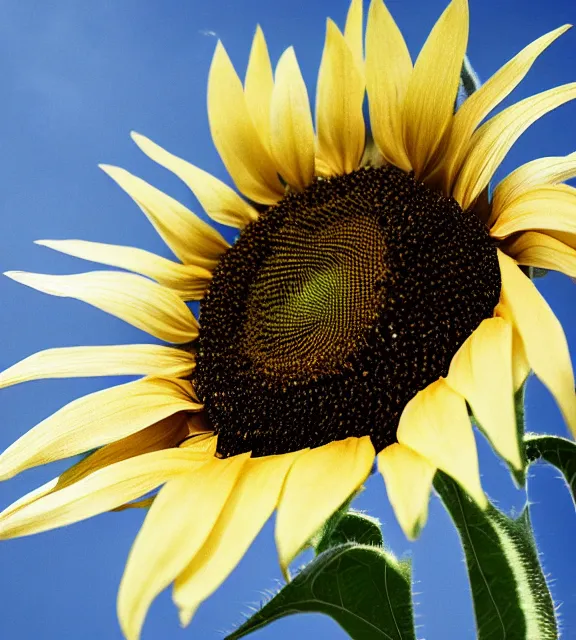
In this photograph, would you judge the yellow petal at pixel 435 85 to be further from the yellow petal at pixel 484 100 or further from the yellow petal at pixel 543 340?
the yellow petal at pixel 543 340

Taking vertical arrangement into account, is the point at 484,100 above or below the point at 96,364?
above

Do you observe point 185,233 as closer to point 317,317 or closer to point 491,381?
point 317,317

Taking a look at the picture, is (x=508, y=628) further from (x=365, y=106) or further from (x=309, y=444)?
(x=365, y=106)

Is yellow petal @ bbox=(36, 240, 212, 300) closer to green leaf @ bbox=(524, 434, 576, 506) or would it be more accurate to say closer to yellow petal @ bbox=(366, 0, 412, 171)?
yellow petal @ bbox=(366, 0, 412, 171)

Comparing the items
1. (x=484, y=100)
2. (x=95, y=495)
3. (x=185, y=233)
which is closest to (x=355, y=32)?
(x=484, y=100)

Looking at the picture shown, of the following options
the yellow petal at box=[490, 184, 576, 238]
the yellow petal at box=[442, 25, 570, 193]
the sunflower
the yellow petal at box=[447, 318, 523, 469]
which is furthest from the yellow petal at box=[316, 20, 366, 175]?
the yellow petal at box=[447, 318, 523, 469]

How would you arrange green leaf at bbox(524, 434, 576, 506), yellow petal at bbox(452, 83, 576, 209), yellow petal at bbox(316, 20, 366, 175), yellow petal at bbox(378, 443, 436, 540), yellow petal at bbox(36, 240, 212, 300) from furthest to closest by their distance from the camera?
yellow petal at bbox(36, 240, 212, 300), yellow petal at bbox(316, 20, 366, 175), yellow petal at bbox(452, 83, 576, 209), green leaf at bbox(524, 434, 576, 506), yellow petal at bbox(378, 443, 436, 540)
